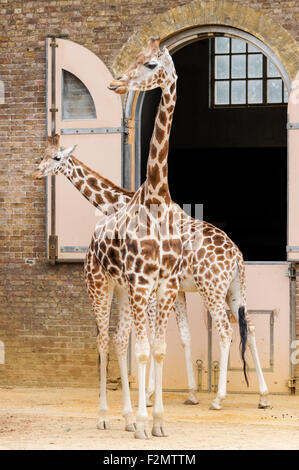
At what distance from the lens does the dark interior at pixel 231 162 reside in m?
15.5

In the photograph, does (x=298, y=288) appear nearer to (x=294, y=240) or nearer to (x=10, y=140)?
(x=294, y=240)

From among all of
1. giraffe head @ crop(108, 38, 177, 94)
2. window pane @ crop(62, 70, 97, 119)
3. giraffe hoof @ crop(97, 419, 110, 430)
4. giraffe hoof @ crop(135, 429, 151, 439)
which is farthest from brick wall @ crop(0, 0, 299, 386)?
giraffe head @ crop(108, 38, 177, 94)

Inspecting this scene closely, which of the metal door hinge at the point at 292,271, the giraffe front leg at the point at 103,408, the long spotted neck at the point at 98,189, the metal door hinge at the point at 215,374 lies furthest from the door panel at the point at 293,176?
the giraffe front leg at the point at 103,408

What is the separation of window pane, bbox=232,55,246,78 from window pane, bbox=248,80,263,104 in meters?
0.24

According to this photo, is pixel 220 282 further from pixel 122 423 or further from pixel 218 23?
pixel 218 23

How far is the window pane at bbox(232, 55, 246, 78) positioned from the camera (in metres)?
15.1

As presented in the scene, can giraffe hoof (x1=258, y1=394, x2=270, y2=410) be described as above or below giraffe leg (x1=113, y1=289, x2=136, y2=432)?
below

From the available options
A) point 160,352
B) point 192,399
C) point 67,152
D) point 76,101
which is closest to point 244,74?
point 76,101

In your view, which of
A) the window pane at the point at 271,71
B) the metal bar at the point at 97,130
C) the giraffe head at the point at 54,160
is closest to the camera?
the giraffe head at the point at 54,160

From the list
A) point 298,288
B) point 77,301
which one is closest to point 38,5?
point 77,301

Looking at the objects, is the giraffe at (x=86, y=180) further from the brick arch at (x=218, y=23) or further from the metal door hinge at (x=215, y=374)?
the brick arch at (x=218, y=23)

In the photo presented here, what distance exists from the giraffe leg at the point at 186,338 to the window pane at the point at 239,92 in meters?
7.09

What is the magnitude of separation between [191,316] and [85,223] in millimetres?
1562

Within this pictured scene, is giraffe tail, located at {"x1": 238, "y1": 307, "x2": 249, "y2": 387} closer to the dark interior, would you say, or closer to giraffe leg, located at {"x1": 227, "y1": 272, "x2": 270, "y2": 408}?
giraffe leg, located at {"x1": 227, "y1": 272, "x2": 270, "y2": 408}
